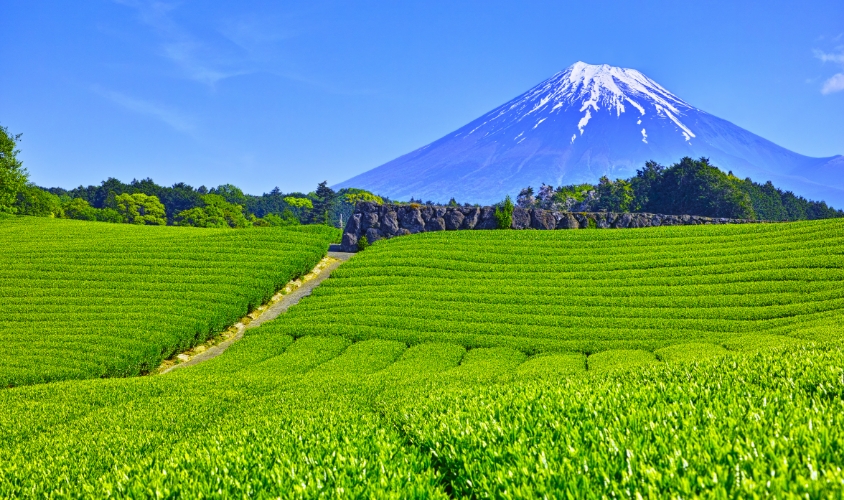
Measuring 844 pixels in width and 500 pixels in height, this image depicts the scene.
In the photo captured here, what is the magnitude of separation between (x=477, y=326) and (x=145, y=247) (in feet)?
68.4

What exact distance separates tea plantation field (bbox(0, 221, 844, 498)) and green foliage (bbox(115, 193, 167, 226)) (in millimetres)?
77225

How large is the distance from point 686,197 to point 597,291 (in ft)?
212

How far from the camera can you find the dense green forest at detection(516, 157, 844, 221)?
77062 mm

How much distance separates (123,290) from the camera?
24922 millimetres

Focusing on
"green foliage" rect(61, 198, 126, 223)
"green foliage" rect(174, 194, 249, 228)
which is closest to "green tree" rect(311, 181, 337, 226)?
"green foliage" rect(174, 194, 249, 228)

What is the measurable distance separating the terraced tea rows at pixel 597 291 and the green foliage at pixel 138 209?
73.7 metres

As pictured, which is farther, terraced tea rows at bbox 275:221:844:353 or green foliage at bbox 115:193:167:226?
green foliage at bbox 115:193:167:226

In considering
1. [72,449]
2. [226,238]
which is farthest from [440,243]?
[72,449]

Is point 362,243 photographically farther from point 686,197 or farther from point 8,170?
point 686,197

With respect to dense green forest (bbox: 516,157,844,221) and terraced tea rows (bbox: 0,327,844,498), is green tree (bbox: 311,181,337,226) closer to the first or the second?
dense green forest (bbox: 516,157,844,221)

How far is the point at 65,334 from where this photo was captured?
1934 centimetres

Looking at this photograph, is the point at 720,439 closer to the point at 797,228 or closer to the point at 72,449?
the point at 72,449

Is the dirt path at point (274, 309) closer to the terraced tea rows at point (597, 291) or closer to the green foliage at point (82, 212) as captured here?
the terraced tea rows at point (597, 291)

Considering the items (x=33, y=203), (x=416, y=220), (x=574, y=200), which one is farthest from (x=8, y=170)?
(x=574, y=200)
